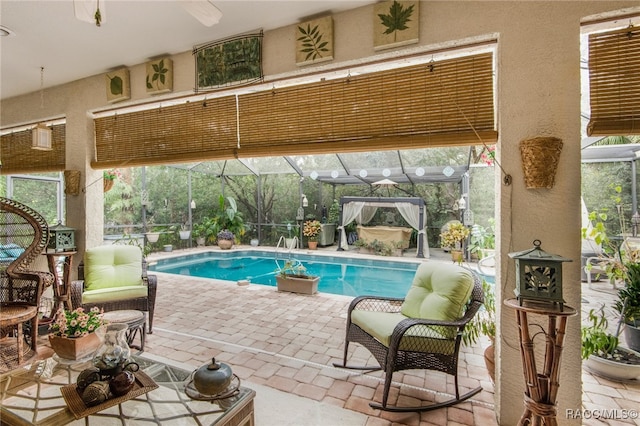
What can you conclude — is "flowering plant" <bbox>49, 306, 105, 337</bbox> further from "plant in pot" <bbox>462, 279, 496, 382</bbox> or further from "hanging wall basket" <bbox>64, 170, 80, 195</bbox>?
"plant in pot" <bbox>462, 279, 496, 382</bbox>

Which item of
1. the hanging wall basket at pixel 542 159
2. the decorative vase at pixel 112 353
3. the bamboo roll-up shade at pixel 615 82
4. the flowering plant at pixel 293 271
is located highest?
the bamboo roll-up shade at pixel 615 82

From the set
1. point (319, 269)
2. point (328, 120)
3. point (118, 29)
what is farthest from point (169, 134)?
point (319, 269)

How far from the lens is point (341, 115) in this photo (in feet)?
8.29

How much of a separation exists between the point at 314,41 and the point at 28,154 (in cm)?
469

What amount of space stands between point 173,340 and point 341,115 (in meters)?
2.81

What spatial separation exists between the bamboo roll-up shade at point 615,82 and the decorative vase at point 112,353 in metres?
3.03

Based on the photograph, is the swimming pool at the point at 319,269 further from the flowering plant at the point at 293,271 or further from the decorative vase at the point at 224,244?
the flowering plant at the point at 293,271

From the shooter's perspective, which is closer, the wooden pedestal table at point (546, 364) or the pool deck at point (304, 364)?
the wooden pedestal table at point (546, 364)

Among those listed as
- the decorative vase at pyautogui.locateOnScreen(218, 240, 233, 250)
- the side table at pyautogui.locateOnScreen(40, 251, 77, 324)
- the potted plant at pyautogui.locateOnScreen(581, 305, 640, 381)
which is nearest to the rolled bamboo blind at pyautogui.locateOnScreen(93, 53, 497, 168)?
the side table at pyautogui.locateOnScreen(40, 251, 77, 324)

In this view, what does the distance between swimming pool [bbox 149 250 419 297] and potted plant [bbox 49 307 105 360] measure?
4351 mm

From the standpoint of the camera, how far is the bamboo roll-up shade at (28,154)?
395cm

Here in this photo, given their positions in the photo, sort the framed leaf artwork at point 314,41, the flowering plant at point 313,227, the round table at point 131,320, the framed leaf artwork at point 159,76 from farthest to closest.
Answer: the flowering plant at point 313,227 → the framed leaf artwork at point 159,76 → the round table at point 131,320 → the framed leaf artwork at point 314,41

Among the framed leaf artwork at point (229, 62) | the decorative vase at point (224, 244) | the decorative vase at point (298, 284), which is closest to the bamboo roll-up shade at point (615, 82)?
the framed leaf artwork at point (229, 62)

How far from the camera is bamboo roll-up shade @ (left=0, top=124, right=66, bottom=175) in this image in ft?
13.0
